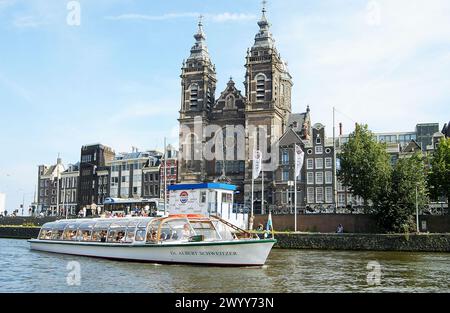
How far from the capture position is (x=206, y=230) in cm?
3850

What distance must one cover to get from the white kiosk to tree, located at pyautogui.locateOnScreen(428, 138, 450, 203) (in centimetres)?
2806

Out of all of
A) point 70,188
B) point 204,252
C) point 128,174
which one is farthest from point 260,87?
point 204,252

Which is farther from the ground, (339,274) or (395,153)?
(395,153)

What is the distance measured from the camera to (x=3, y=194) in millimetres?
122688

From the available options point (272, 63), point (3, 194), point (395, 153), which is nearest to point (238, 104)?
point (272, 63)

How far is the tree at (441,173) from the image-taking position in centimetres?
6769

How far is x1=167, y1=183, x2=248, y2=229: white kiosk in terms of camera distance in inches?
2277

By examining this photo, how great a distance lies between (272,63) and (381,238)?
51.4 meters

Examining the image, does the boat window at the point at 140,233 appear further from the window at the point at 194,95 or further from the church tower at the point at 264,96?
the window at the point at 194,95

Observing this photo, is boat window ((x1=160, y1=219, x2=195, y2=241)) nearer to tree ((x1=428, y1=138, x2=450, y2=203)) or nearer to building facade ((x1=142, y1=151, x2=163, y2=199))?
tree ((x1=428, y1=138, x2=450, y2=203))

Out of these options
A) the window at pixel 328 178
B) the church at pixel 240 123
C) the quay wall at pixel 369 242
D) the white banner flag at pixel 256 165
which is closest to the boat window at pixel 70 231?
the quay wall at pixel 369 242

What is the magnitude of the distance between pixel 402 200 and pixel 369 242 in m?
8.90

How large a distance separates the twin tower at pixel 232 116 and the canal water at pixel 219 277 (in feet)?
199
